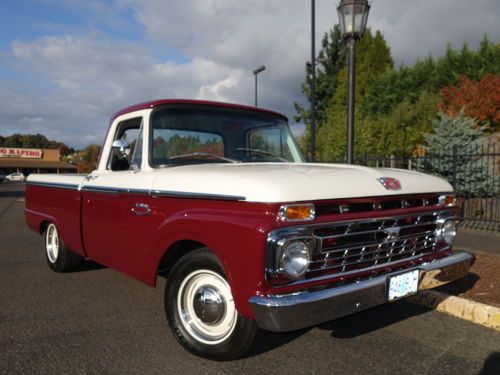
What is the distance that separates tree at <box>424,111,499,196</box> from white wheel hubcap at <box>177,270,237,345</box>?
8.30m

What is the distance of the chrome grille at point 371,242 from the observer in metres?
Answer: 2.80

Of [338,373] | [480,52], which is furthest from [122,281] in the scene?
[480,52]

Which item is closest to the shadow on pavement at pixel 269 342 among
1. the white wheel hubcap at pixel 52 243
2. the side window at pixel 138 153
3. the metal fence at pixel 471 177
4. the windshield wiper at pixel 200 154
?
the windshield wiper at pixel 200 154

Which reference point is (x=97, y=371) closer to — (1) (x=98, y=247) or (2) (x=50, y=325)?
(2) (x=50, y=325)

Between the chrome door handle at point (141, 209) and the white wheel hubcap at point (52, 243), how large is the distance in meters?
2.35

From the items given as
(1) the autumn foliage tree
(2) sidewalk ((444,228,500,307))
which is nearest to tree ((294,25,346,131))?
(1) the autumn foliage tree

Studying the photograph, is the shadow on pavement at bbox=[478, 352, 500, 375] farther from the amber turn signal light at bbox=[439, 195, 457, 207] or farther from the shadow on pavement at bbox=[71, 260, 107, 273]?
the shadow on pavement at bbox=[71, 260, 107, 273]

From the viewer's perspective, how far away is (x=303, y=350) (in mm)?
3285

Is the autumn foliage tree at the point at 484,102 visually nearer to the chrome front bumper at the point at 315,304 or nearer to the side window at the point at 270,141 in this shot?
the side window at the point at 270,141

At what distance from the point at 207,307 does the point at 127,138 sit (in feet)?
6.54

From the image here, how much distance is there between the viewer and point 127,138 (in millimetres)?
4309

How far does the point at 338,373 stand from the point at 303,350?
408 mm

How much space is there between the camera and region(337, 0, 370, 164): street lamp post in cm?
664

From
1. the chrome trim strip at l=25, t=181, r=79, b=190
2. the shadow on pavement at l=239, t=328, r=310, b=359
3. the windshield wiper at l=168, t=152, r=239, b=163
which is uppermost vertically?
the windshield wiper at l=168, t=152, r=239, b=163
